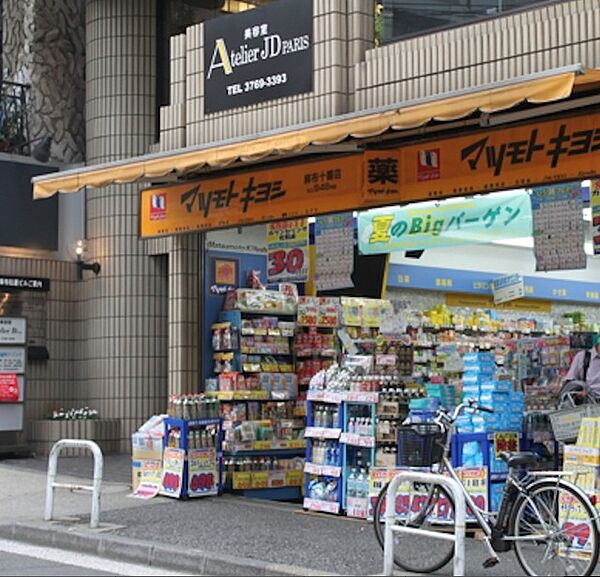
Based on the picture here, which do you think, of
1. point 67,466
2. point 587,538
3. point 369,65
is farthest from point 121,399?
point 587,538

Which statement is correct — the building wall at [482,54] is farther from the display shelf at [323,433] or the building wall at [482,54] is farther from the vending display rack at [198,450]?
the vending display rack at [198,450]

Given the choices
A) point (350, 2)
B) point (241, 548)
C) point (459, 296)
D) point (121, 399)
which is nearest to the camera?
point (241, 548)

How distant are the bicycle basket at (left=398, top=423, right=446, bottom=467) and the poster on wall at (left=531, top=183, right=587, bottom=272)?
322 cm

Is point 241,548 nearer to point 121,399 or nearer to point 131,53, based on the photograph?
point 121,399

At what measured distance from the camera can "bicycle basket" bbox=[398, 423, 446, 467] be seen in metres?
10.1

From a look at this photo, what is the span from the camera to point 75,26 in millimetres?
20766

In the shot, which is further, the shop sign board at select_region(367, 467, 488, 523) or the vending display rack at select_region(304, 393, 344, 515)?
the vending display rack at select_region(304, 393, 344, 515)

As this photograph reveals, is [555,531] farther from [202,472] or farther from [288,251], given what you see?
[288,251]

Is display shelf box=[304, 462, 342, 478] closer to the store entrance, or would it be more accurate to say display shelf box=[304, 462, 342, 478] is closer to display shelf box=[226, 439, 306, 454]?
the store entrance

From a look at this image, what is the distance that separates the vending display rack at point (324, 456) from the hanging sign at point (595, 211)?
10.6 feet

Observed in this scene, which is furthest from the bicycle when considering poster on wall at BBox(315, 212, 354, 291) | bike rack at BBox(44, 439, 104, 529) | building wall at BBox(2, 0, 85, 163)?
building wall at BBox(2, 0, 85, 163)

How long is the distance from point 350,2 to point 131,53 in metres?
7.02

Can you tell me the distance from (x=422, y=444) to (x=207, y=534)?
2.42m

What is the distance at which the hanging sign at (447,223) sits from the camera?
1445 centimetres
